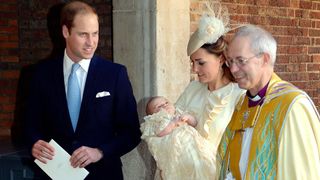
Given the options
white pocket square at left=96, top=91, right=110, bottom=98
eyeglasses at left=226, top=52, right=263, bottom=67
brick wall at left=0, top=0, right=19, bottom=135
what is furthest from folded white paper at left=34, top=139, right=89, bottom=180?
brick wall at left=0, top=0, right=19, bottom=135

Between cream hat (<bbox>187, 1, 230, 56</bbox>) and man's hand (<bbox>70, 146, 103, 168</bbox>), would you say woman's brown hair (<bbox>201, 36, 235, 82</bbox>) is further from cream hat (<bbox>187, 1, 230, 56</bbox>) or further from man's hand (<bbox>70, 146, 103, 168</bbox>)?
man's hand (<bbox>70, 146, 103, 168</bbox>)

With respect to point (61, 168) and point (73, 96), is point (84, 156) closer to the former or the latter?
point (61, 168)

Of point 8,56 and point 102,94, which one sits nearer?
point 102,94

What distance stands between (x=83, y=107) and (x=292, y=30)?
4613mm

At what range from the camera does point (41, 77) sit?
158 inches

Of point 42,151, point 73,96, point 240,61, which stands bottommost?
point 42,151

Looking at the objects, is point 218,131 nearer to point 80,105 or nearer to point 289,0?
point 80,105

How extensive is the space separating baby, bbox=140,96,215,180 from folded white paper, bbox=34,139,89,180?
555mm

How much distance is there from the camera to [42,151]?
3877mm

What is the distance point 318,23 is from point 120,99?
524 centimetres

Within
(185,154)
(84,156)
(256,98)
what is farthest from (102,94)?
(256,98)

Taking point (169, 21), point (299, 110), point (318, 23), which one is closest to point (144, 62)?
point (169, 21)

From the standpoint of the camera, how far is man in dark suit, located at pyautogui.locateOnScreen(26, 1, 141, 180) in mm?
3836

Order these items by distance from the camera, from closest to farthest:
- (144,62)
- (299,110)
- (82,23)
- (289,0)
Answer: (299,110)
(82,23)
(144,62)
(289,0)
